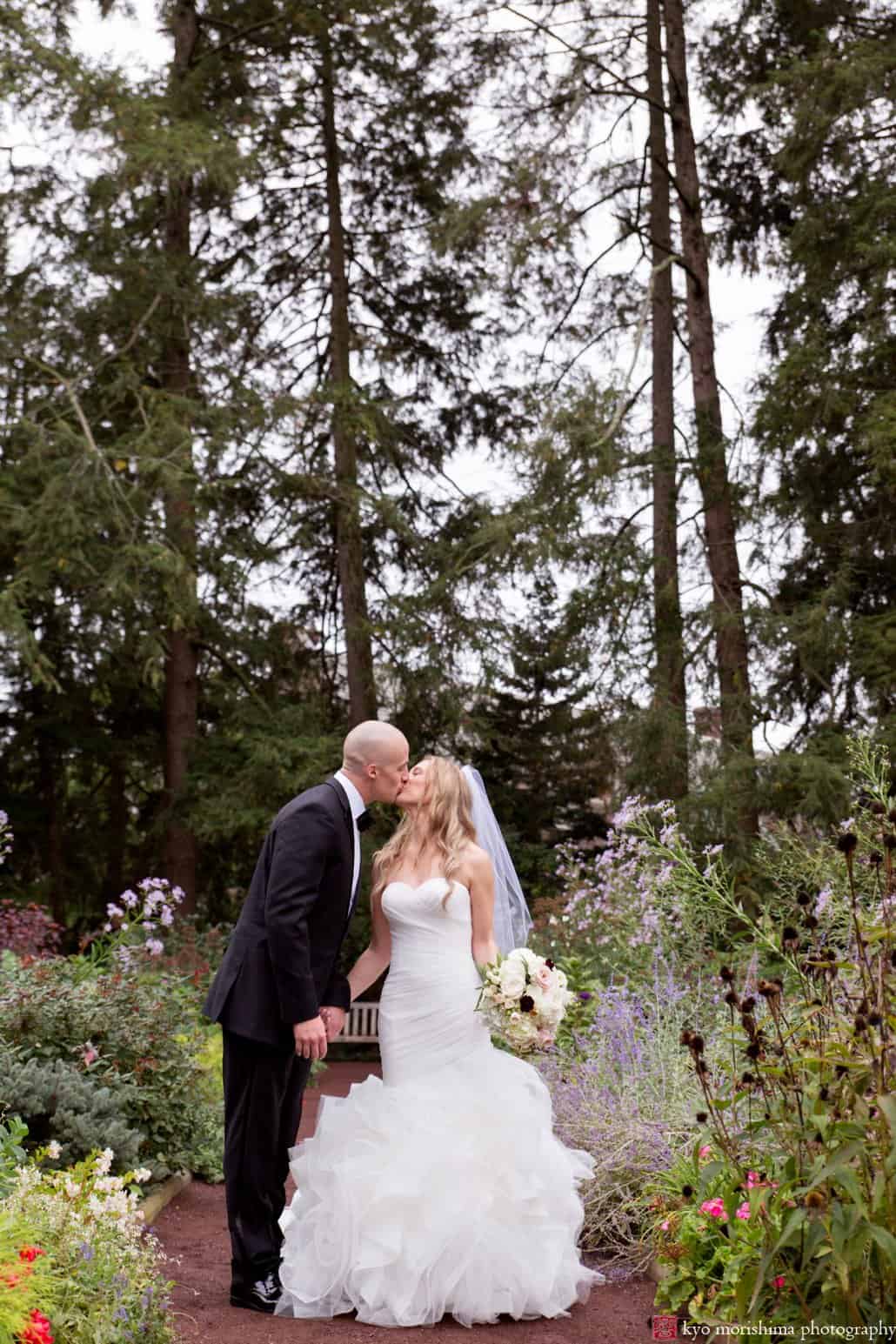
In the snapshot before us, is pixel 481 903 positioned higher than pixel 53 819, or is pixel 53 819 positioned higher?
pixel 53 819

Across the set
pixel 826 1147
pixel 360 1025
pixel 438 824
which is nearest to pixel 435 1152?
pixel 438 824

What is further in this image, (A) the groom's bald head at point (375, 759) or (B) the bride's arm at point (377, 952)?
(B) the bride's arm at point (377, 952)

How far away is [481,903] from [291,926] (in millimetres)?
851

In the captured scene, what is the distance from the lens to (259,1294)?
14.6ft

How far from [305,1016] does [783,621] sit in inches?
324

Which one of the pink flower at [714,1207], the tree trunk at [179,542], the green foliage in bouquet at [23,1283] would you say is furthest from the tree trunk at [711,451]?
the green foliage in bouquet at [23,1283]

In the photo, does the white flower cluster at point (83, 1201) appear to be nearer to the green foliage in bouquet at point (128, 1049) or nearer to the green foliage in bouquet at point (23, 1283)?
the green foliage in bouquet at point (23, 1283)

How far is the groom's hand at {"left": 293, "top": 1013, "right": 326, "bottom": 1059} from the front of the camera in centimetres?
432

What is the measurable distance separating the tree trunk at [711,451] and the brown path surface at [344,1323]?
6.69 metres

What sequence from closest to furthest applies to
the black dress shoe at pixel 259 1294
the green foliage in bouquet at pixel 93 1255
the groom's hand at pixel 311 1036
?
the green foliage in bouquet at pixel 93 1255 < the groom's hand at pixel 311 1036 < the black dress shoe at pixel 259 1294

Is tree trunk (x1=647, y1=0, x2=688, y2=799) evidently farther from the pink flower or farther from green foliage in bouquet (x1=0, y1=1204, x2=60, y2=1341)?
green foliage in bouquet (x1=0, y1=1204, x2=60, y2=1341)

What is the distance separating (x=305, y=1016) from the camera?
14.2ft

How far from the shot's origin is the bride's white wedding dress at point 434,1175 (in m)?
4.38

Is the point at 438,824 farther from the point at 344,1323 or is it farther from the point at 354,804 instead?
the point at 344,1323
